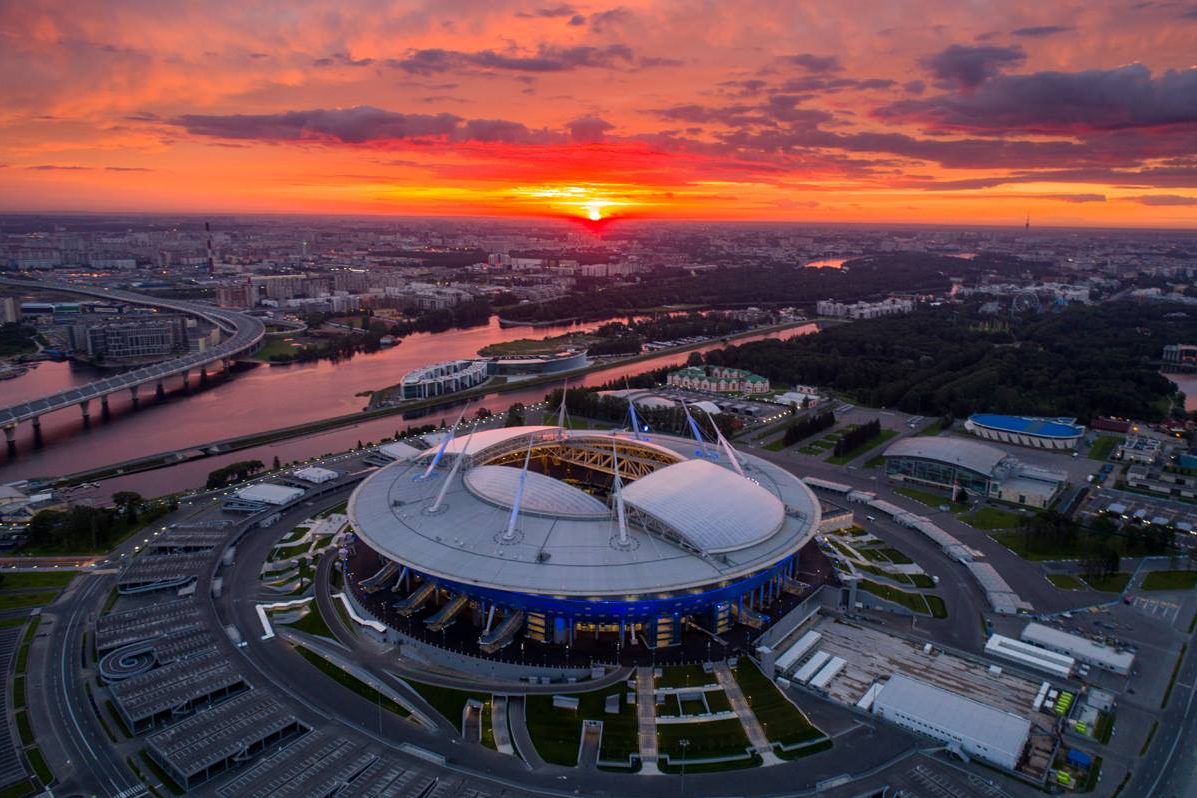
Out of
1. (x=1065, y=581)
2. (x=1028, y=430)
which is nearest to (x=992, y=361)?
(x=1028, y=430)

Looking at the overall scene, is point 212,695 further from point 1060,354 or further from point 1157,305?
point 1157,305

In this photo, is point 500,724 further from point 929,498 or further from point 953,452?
point 953,452

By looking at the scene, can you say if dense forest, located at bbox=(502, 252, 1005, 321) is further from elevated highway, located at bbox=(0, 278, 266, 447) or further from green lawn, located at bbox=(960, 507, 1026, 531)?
green lawn, located at bbox=(960, 507, 1026, 531)

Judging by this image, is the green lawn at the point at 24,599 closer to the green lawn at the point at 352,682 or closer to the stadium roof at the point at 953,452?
the green lawn at the point at 352,682

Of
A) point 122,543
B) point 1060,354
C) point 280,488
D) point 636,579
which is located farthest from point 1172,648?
point 1060,354

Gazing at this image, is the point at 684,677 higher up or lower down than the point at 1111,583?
lower down

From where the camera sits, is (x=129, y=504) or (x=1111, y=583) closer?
(x=1111, y=583)

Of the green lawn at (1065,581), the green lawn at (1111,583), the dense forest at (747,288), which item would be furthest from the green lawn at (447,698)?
the dense forest at (747,288)
